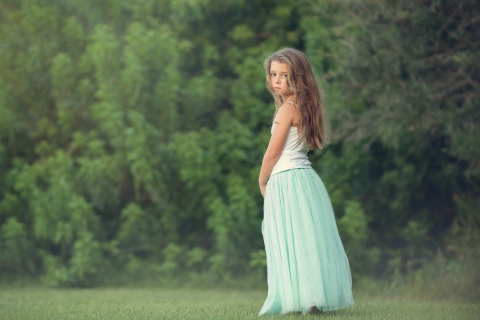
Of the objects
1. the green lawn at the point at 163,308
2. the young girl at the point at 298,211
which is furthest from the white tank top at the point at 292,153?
the green lawn at the point at 163,308

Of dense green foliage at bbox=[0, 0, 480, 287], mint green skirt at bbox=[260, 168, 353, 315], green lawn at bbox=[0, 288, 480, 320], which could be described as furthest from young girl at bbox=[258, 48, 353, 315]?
dense green foliage at bbox=[0, 0, 480, 287]

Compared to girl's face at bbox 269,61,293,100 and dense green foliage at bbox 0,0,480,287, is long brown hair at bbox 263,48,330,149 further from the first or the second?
dense green foliage at bbox 0,0,480,287

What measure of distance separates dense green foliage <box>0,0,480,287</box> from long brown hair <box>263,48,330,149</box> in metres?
3.56

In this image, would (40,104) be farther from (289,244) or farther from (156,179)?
(289,244)

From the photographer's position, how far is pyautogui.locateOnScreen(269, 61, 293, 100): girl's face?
19.4ft

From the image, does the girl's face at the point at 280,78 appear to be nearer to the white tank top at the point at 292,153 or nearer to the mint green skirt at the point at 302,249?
the white tank top at the point at 292,153

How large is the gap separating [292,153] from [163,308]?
6.41 ft

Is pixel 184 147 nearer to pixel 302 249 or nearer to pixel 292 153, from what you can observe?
pixel 292 153

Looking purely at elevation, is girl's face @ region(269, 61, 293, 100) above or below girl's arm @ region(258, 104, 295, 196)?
above

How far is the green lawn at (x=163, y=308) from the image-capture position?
6.15 m

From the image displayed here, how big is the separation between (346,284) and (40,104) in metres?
7.47

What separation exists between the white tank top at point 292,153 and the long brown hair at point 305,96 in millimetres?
58

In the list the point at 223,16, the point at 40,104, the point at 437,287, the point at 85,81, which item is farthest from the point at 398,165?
the point at 40,104

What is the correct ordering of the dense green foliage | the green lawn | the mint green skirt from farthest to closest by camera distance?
the dense green foliage → the green lawn → the mint green skirt
